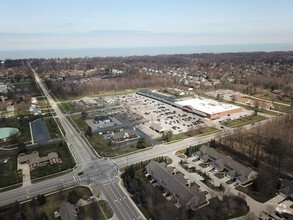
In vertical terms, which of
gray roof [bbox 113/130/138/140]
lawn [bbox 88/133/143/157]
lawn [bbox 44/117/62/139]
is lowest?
lawn [bbox 88/133/143/157]

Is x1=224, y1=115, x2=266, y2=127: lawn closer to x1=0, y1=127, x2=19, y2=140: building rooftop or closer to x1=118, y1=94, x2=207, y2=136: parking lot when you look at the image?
x1=118, y1=94, x2=207, y2=136: parking lot

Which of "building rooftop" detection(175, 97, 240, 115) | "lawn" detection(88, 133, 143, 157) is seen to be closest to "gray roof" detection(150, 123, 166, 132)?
"lawn" detection(88, 133, 143, 157)

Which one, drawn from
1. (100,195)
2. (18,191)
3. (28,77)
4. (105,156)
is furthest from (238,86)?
(28,77)

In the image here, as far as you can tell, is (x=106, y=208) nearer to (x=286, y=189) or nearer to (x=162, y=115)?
(x=286, y=189)

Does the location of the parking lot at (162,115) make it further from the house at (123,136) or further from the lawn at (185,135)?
the house at (123,136)

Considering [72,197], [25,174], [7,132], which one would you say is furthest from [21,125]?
[72,197]

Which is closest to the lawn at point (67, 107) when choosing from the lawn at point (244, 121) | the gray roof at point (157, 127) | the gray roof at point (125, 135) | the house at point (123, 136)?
the house at point (123, 136)

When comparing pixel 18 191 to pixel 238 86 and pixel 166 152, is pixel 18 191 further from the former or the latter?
pixel 238 86
